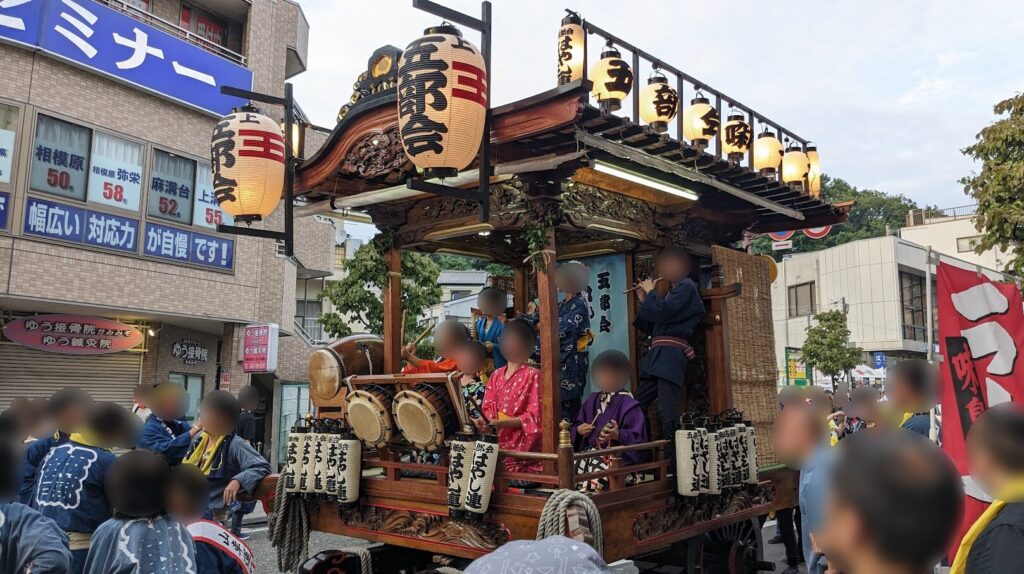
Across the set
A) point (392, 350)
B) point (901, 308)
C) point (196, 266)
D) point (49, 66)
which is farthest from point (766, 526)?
point (901, 308)

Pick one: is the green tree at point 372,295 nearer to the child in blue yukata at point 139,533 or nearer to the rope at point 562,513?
the rope at point 562,513

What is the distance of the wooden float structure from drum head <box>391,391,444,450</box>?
0.19m

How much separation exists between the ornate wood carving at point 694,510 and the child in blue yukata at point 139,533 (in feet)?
11.8

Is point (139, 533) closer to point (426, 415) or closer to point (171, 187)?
point (426, 415)

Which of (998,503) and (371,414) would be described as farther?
(371,414)

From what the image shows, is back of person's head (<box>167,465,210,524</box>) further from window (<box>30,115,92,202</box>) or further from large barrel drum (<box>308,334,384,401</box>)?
window (<box>30,115,92,202</box>)

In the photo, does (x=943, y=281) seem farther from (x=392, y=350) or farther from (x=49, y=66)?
(x=49, y=66)

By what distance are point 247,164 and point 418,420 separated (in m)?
3.12

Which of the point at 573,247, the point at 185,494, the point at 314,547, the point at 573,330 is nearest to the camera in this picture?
the point at 185,494

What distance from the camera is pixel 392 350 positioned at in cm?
736

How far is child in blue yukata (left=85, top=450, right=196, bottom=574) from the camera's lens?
10.2 feet

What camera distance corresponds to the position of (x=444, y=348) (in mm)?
7566

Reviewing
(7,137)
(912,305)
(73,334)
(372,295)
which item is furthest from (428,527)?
(912,305)

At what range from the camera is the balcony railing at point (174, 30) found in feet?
56.1
